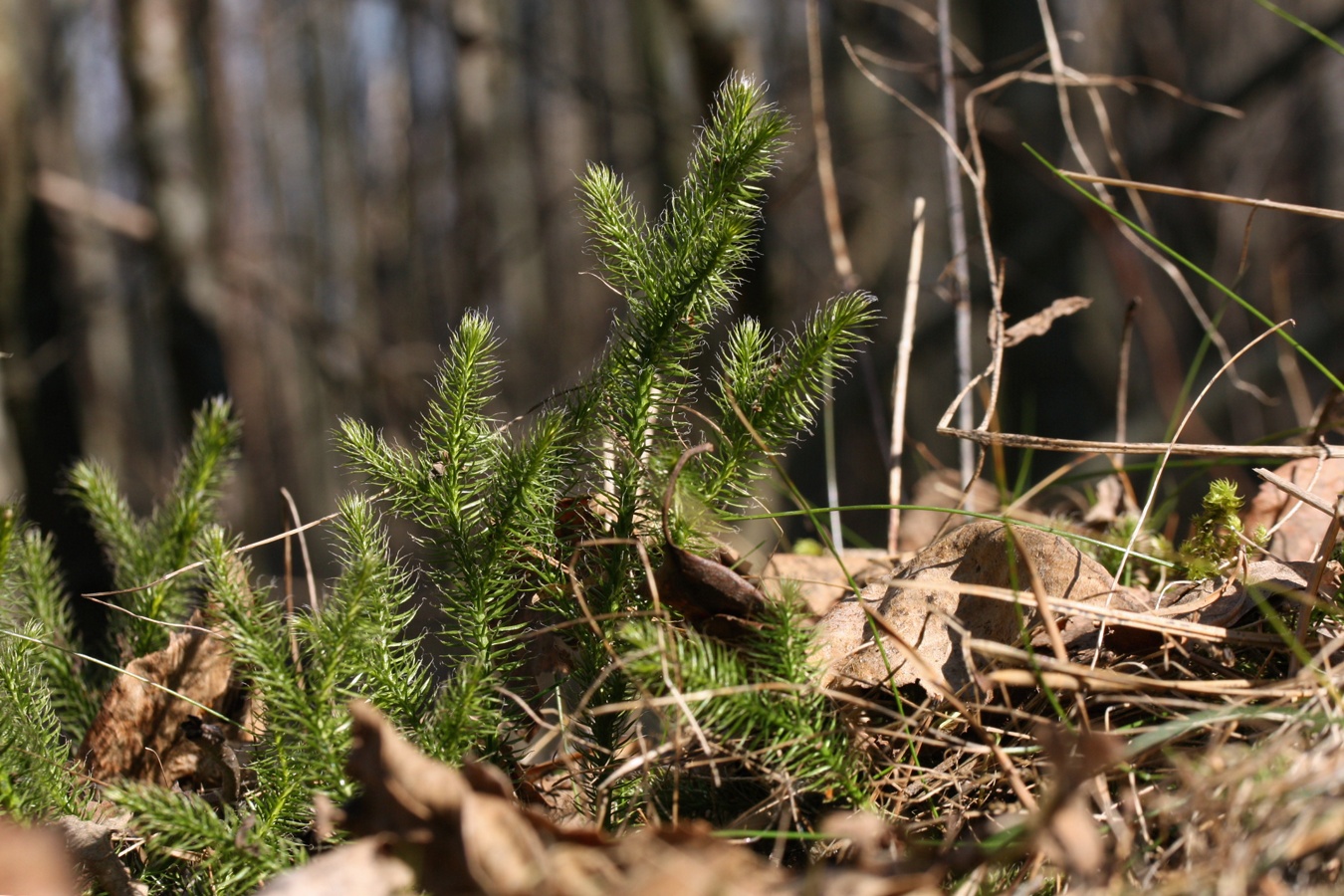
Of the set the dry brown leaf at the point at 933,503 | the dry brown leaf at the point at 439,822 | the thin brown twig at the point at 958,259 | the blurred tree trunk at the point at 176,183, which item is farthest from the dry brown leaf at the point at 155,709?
the blurred tree trunk at the point at 176,183

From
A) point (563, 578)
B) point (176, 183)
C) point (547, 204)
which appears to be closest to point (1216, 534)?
point (563, 578)

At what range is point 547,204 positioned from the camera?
4.95 meters

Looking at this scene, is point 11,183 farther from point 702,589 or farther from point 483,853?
point 483,853

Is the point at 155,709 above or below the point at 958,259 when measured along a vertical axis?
below

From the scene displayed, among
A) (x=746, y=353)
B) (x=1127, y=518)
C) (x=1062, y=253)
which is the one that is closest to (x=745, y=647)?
(x=746, y=353)

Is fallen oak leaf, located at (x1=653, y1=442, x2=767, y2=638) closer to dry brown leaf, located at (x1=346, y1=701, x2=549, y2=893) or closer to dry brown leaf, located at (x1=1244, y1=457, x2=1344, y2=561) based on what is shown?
dry brown leaf, located at (x1=346, y1=701, x2=549, y2=893)

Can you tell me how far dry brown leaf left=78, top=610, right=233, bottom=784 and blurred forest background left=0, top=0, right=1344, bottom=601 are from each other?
0.69 meters

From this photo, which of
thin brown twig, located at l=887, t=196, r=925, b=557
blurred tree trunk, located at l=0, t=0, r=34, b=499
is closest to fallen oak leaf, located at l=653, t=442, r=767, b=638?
thin brown twig, located at l=887, t=196, r=925, b=557

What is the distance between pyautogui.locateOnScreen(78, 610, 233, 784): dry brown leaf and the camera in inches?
41.4

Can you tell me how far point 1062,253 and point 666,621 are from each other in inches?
186

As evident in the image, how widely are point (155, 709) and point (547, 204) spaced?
4.17m

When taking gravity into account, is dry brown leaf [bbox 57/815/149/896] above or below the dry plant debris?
below

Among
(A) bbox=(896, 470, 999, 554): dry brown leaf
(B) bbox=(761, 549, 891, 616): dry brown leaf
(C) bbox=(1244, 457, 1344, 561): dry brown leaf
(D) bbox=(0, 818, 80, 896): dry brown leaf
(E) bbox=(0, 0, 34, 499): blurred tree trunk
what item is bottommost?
(A) bbox=(896, 470, 999, 554): dry brown leaf

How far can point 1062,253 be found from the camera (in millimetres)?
4961
